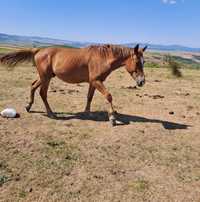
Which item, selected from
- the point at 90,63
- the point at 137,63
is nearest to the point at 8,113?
the point at 90,63

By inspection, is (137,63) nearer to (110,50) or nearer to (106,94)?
(110,50)

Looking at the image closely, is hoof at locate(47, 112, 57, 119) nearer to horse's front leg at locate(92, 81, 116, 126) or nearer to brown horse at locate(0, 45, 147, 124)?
brown horse at locate(0, 45, 147, 124)

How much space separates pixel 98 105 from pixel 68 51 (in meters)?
2.39

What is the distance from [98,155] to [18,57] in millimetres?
4320

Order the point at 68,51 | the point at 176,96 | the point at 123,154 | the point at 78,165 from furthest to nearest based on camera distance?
the point at 176,96 < the point at 68,51 < the point at 123,154 < the point at 78,165

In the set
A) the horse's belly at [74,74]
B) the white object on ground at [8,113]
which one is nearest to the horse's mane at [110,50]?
the horse's belly at [74,74]

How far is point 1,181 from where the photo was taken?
4738 millimetres

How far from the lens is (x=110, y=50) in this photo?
318 inches

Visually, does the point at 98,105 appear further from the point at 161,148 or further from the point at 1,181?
the point at 1,181

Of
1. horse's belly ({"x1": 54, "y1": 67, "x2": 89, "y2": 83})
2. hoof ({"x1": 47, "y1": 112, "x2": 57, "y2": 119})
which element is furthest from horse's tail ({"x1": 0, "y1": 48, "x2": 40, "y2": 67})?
hoof ({"x1": 47, "y1": 112, "x2": 57, "y2": 119})

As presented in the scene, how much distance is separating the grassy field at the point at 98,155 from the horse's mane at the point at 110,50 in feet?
5.68

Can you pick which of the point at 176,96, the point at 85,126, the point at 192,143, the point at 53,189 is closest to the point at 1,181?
the point at 53,189

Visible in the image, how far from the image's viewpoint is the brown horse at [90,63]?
789cm

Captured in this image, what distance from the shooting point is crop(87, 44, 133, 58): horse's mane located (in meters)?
7.94
